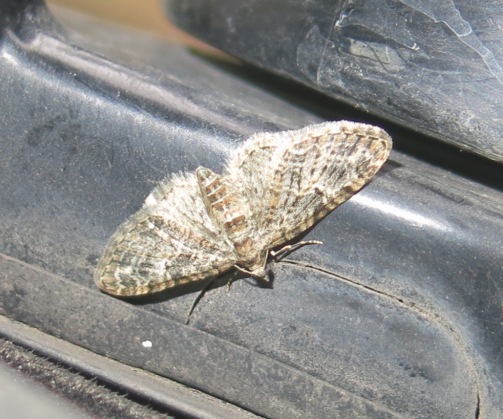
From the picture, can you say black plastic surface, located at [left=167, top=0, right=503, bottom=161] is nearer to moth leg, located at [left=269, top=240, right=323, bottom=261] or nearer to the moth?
the moth

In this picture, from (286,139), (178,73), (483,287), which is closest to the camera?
(483,287)

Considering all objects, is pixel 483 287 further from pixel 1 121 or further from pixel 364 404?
pixel 1 121

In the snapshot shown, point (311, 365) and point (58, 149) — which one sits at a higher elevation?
point (58, 149)

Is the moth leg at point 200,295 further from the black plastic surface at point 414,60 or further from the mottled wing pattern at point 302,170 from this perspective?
the black plastic surface at point 414,60

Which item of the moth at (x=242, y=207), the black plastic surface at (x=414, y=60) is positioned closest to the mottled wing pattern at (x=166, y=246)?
the moth at (x=242, y=207)

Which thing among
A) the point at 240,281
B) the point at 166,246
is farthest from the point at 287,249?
the point at 166,246

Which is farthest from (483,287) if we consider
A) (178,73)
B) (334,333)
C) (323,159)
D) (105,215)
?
(178,73)

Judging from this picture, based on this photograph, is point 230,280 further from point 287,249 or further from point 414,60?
point 414,60
